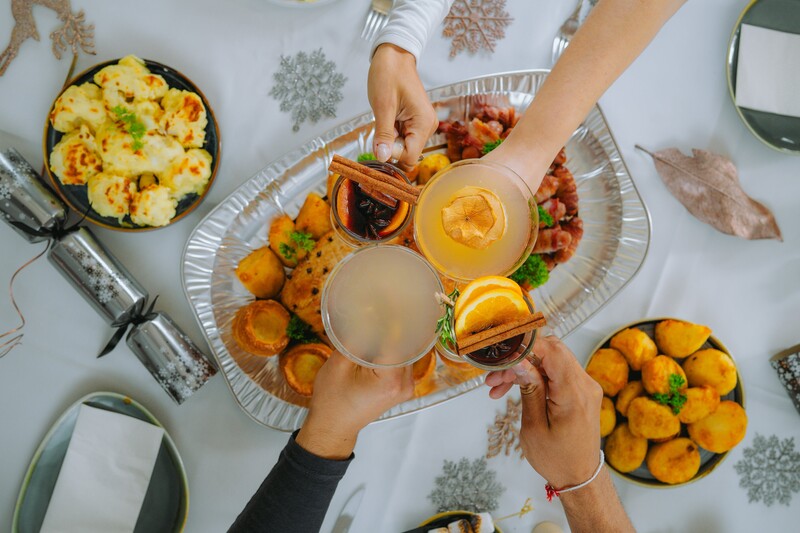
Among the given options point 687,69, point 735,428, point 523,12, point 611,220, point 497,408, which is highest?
point 523,12

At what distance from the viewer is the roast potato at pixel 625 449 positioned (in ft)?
4.77

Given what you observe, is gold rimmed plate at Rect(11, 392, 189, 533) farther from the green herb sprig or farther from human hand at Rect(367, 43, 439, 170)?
human hand at Rect(367, 43, 439, 170)

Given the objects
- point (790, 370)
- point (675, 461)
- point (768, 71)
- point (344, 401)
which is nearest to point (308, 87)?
point (344, 401)

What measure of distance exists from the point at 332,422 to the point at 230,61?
40.8 inches

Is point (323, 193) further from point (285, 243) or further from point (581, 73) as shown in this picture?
point (581, 73)

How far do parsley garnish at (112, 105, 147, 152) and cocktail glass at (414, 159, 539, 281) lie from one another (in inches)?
29.8

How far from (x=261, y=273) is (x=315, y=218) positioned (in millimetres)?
196

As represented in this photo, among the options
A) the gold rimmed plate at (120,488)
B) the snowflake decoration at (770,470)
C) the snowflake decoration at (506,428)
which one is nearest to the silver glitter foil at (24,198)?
the gold rimmed plate at (120,488)

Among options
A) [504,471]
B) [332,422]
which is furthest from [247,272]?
[504,471]

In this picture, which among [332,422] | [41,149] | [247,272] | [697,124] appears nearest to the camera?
[332,422]

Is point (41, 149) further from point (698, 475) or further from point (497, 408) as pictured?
point (698, 475)

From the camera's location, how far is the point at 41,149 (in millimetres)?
1453

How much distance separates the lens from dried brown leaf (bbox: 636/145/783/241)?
60.9 inches

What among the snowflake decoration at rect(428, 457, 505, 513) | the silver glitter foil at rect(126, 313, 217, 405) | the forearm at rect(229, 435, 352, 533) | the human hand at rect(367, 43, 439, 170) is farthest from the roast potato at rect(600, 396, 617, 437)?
the silver glitter foil at rect(126, 313, 217, 405)
